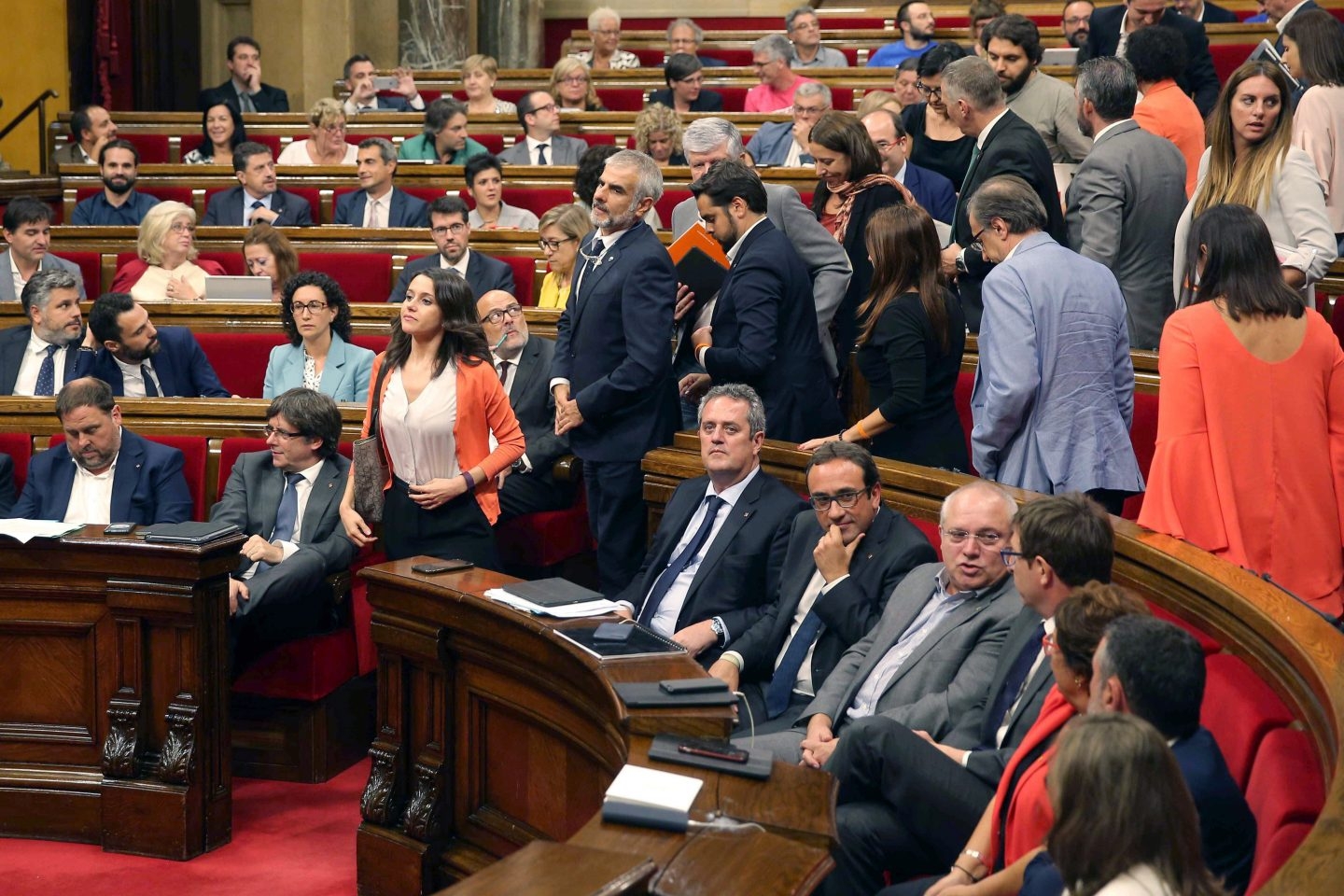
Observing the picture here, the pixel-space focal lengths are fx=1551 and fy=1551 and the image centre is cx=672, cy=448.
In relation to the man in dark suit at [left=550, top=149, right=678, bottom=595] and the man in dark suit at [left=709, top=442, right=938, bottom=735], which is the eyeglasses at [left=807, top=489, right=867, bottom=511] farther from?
the man in dark suit at [left=550, top=149, right=678, bottom=595]

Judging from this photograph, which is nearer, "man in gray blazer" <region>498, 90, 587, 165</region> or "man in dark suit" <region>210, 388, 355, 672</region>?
"man in dark suit" <region>210, 388, 355, 672</region>

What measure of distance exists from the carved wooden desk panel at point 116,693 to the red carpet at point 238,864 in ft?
0.20

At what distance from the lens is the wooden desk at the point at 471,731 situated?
2.90 metres

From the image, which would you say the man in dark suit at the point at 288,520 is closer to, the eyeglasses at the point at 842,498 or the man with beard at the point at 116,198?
the eyeglasses at the point at 842,498

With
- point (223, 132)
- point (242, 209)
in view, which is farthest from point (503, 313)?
point (223, 132)

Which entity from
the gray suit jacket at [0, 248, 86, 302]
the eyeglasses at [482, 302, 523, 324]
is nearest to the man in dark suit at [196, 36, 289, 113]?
the gray suit jacket at [0, 248, 86, 302]

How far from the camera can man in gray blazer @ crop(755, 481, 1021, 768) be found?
2.81 meters

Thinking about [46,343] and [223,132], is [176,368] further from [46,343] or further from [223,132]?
[223,132]

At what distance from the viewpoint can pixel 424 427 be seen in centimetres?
400

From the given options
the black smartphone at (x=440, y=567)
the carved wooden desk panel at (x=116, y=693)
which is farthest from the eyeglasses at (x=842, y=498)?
the carved wooden desk panel at (x=116, y=693)

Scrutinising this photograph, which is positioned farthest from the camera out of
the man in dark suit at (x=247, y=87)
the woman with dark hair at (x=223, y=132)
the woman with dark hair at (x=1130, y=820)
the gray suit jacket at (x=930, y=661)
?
the man in dark suit at (x=247, y=87)

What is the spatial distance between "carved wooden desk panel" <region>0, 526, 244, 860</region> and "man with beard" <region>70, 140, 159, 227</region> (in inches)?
134

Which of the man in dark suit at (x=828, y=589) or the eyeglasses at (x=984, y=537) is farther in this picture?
the man in dark suit at (x=828, y=589)

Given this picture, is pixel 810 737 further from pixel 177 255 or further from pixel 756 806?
pixel 177 255
